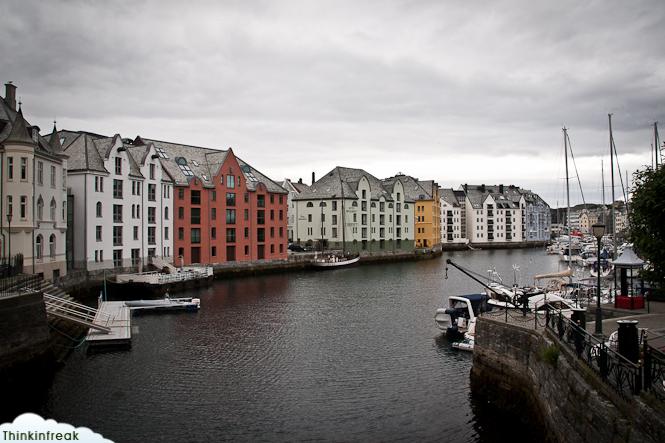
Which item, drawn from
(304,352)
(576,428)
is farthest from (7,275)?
(576,428)

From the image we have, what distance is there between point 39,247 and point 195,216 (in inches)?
1160

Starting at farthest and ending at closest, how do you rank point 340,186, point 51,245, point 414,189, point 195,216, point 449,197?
point 449,197
point 414,189
point 340,186
point 195,216
point 51,245

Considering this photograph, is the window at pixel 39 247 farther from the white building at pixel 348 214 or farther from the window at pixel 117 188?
the white building at pixel 348 214

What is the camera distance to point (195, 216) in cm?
7131

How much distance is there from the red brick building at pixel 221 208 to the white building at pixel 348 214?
18.5m

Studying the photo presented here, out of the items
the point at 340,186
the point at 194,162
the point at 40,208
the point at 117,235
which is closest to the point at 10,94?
the point at 40,208

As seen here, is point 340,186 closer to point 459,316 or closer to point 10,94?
point 10,94

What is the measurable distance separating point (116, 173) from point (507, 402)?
50045mm

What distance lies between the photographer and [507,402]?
2081cm

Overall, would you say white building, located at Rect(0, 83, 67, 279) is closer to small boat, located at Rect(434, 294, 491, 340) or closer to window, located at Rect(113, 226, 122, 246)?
window, located at Rect(113, 226, 122, 246)

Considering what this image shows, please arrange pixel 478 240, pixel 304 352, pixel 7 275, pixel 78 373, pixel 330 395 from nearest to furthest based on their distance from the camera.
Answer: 1. pixel 330 395
2. pixel 78 373
3. pixel 304 352
4. pixel 7 275
5. pixel 478 240

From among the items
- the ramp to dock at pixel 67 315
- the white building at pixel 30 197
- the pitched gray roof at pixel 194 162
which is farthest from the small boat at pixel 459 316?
the pitched gray roof at pixel 194 162

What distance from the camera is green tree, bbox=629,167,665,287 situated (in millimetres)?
20939

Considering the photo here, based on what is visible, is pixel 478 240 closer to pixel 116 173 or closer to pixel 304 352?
pixel 116 173
